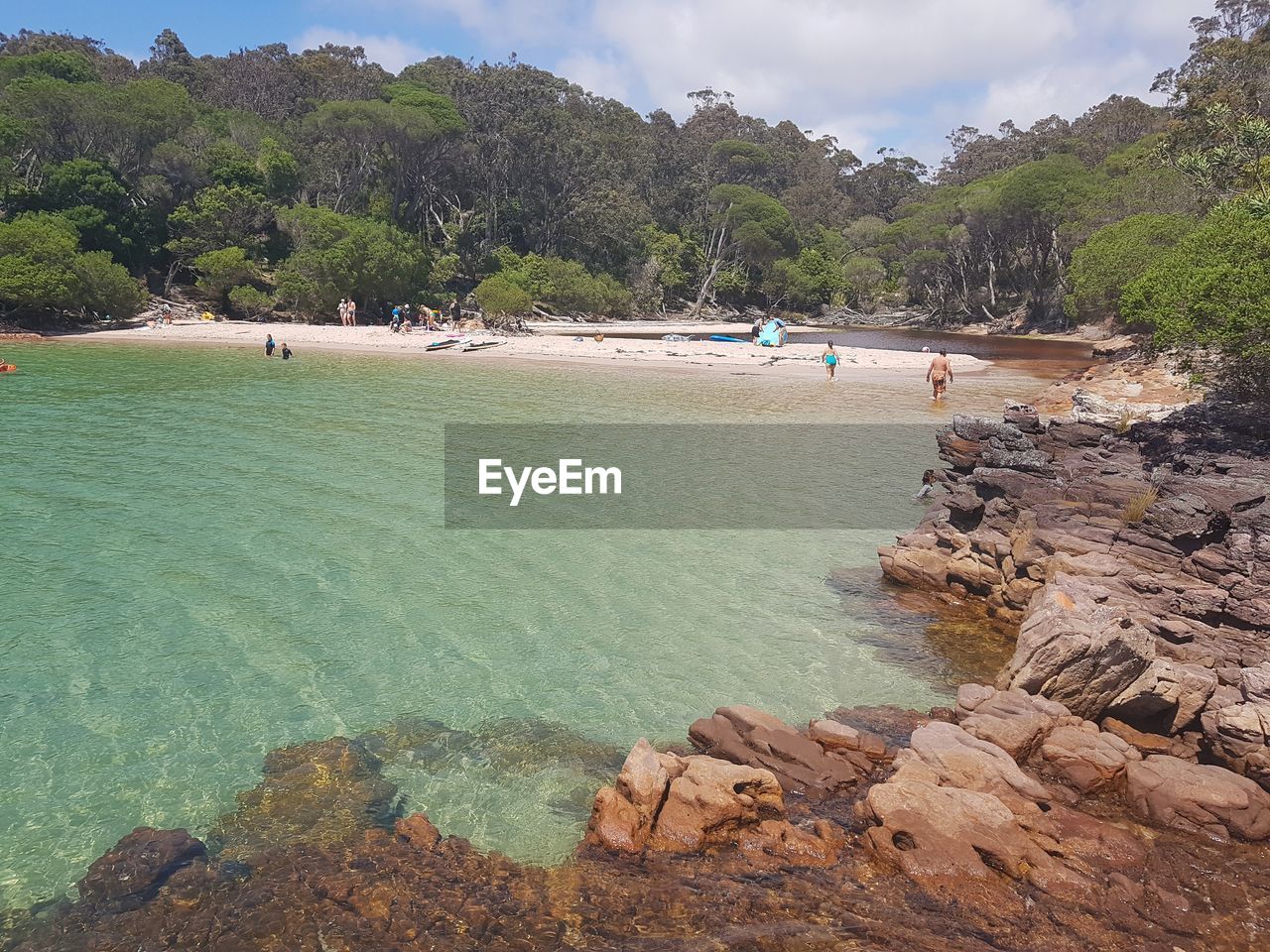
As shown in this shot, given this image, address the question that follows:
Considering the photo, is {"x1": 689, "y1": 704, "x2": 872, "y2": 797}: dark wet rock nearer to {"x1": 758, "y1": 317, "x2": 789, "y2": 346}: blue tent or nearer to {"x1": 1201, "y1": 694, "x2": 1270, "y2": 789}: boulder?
{"x1": 1201, "y1": 694, "x2": 1270, "y2": 789}: boulder

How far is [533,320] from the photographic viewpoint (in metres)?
61.7

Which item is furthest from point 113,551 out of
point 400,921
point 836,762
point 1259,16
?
point 1259,16

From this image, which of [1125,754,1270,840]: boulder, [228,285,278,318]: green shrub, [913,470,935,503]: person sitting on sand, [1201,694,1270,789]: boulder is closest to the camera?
[1125,754,1270,840]: boulder

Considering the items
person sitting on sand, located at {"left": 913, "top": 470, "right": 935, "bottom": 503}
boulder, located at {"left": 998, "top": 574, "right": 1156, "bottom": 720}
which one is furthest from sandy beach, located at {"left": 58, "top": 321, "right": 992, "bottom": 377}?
boulder, located at {"left": 998, "top": 574, "right": 1156, "bottom": 720}

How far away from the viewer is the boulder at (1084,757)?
7402 mm

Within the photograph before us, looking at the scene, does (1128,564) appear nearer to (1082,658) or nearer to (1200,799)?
(1082,658)

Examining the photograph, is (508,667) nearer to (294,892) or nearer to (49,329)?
(294,892)

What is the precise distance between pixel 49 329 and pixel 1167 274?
171 ft

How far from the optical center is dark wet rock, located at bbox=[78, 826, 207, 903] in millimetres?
6035

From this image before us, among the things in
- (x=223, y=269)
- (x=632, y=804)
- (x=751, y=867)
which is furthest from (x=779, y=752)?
(x=223, y=269)

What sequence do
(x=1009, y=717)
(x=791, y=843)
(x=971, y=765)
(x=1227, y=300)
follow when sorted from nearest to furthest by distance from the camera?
(x=791, y=843) < (x=971, y=765) < (x=1009, y=717) < (x=1227, y=300)

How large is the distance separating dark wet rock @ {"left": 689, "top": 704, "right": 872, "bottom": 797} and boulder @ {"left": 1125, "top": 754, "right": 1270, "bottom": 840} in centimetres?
235

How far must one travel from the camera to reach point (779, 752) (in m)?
7.74

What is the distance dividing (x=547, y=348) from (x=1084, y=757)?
129 feet
